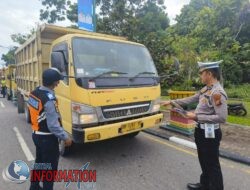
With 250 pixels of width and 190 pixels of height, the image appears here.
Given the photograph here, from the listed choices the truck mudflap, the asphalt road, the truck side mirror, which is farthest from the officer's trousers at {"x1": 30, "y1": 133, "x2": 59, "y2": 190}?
the truck side mirror

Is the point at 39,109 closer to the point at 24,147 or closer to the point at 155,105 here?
the point at 155,105

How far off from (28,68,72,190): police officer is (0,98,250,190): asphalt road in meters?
0.88

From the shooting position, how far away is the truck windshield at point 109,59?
4.25 m

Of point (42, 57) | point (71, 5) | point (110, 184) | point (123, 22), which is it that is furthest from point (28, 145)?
point (71, 5)

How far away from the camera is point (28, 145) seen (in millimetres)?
5656

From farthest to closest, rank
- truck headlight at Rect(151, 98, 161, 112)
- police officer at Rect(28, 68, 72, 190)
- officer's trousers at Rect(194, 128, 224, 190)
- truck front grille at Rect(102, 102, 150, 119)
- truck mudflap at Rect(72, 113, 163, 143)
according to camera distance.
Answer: truck headlight at Rect(151, 98, 161, 112)
truck front grille at Rect(102, 102, 150, 119)
truck mudflap at Rect(72, 113, 163, 143)
officer's trousers at Rect(194, 128, 224, 190)
police officer at Rect(28, 68, 72, 190)

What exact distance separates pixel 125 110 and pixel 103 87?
0.60 m

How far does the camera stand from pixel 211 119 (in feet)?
9.74

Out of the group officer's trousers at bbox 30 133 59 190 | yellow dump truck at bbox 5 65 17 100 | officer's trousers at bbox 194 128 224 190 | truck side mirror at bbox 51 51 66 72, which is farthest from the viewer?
yellow dump truck at bbox 5 65 17 100

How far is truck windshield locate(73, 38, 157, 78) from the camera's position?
4246 millimetres

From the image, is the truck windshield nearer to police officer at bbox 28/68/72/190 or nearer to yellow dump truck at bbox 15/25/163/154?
yellow dump truck at bbox 15/25/163/154

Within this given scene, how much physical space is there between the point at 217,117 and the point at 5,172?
3.54 meters

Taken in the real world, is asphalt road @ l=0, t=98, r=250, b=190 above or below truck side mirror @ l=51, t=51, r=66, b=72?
below

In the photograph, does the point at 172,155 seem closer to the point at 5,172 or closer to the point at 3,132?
the point at 5,172
